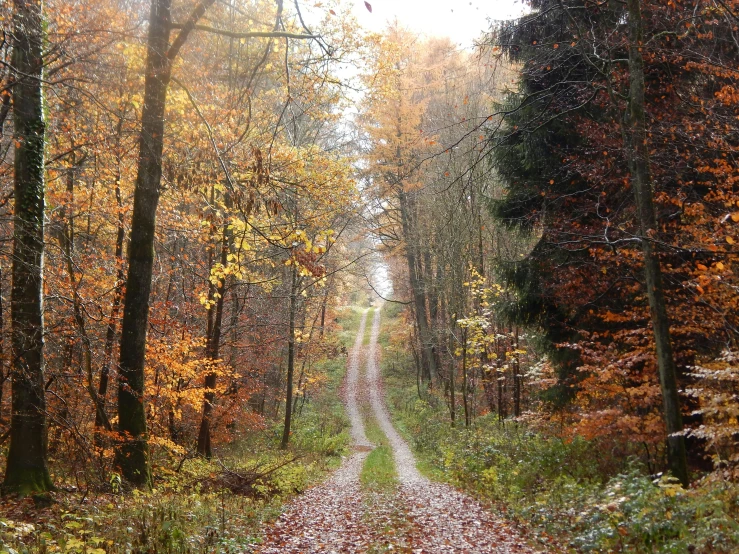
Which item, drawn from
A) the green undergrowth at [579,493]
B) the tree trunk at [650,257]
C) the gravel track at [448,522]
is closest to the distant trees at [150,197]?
the gravel track at [448,522]

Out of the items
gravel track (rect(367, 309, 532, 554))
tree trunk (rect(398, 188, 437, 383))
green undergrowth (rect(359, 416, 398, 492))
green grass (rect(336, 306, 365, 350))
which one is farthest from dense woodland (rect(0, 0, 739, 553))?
green grass (rect(336, 306, 365, 350))

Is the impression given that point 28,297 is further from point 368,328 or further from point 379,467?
point 368,328

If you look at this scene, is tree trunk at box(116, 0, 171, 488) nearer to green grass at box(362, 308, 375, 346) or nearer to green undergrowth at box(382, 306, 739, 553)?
green undergrowth at box(382, 306, 739, 553)

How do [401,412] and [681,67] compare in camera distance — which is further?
[401,412]

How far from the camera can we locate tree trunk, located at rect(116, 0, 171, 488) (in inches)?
279

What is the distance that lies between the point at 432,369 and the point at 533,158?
646 inches

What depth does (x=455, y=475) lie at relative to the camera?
39.9 ft

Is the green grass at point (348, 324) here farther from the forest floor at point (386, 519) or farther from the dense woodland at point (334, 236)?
the dense woodland at point (334, 236)

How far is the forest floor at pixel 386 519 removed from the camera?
6.42m

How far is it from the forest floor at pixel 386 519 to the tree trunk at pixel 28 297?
3276 millimetres

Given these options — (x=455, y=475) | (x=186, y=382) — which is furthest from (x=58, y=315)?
(x=455, y=475)

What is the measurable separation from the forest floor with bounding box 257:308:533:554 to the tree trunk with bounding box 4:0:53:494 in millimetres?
3276

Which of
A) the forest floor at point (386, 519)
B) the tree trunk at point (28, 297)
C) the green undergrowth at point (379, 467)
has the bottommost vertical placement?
the green undergrowth at point (379, 467)

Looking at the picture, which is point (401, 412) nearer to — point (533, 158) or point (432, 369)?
point (432, 369)
